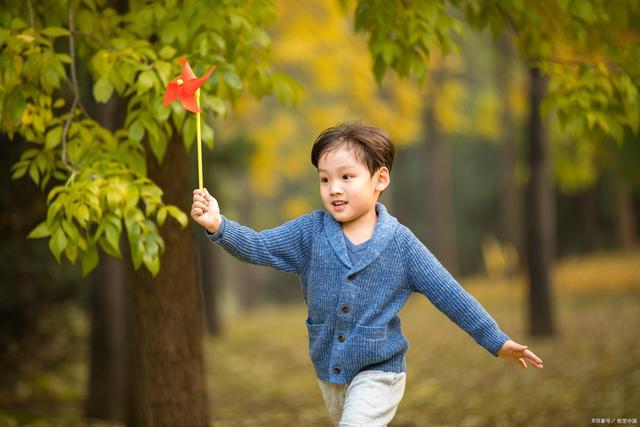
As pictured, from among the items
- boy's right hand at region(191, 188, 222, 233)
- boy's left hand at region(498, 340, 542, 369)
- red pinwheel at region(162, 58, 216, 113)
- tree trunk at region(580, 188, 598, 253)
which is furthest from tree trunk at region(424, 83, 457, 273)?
boy's right hand at region(191, 188, 222, 233)

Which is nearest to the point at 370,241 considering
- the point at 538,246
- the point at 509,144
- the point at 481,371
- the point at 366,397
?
the point at 366,397

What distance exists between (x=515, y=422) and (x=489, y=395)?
151cm

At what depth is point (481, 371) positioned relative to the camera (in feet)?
31.1

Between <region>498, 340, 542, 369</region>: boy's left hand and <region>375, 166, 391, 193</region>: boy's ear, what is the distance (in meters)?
0.82

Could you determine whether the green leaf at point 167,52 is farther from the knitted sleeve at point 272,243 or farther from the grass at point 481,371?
the grass at point 481,371

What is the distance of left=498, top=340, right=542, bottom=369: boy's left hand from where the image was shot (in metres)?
3.17

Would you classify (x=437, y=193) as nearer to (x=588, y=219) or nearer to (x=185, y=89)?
(x=588, y=219)

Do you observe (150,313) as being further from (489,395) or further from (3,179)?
(489,395)

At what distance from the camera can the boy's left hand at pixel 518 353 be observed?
3174 millimetres

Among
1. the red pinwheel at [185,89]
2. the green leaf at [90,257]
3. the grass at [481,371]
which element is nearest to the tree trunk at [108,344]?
the grass at [481,371]

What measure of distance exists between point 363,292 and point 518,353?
2.21 feet

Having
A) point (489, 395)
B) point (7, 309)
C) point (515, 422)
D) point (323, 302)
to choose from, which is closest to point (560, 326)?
point (489, 395)

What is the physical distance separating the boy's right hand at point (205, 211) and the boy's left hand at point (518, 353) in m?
1.27

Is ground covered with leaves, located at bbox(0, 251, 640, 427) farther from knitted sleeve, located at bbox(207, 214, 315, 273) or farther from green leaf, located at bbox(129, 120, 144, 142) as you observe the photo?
knitted sleeve, located at bbox(207, 214, 315, 273)
